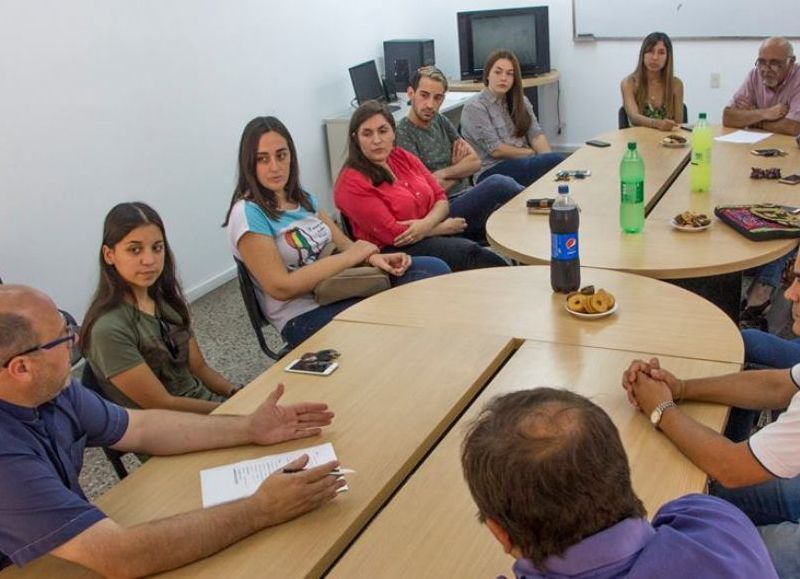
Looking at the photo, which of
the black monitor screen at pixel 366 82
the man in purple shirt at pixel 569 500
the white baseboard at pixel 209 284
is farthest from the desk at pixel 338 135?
the man in purple shirt at pixel 569 500

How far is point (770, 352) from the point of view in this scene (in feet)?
7.29

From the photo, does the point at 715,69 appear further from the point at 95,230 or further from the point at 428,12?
the point at 95,230

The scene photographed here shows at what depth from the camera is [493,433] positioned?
3.02 feet

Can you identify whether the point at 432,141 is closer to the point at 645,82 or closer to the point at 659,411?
the point at 645,82

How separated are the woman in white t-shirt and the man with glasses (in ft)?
3.39

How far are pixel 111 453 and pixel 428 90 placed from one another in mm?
2499

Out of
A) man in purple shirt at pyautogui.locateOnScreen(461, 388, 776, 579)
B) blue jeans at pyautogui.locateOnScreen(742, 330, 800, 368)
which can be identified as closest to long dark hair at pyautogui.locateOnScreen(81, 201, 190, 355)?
man in purple shirt at pyautogui.locateOnScreen(461, 388, 776, 579)

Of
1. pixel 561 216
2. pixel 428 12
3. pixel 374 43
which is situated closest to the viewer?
pixel 561 216

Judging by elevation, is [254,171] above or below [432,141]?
above

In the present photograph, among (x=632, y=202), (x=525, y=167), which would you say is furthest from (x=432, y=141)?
(x=632, y=202)

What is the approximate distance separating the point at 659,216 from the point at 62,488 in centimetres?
219

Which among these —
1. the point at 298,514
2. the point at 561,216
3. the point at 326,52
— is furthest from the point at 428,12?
the point at 298,514

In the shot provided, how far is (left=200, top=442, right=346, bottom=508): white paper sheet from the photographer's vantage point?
1414mm

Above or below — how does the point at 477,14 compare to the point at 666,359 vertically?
above
